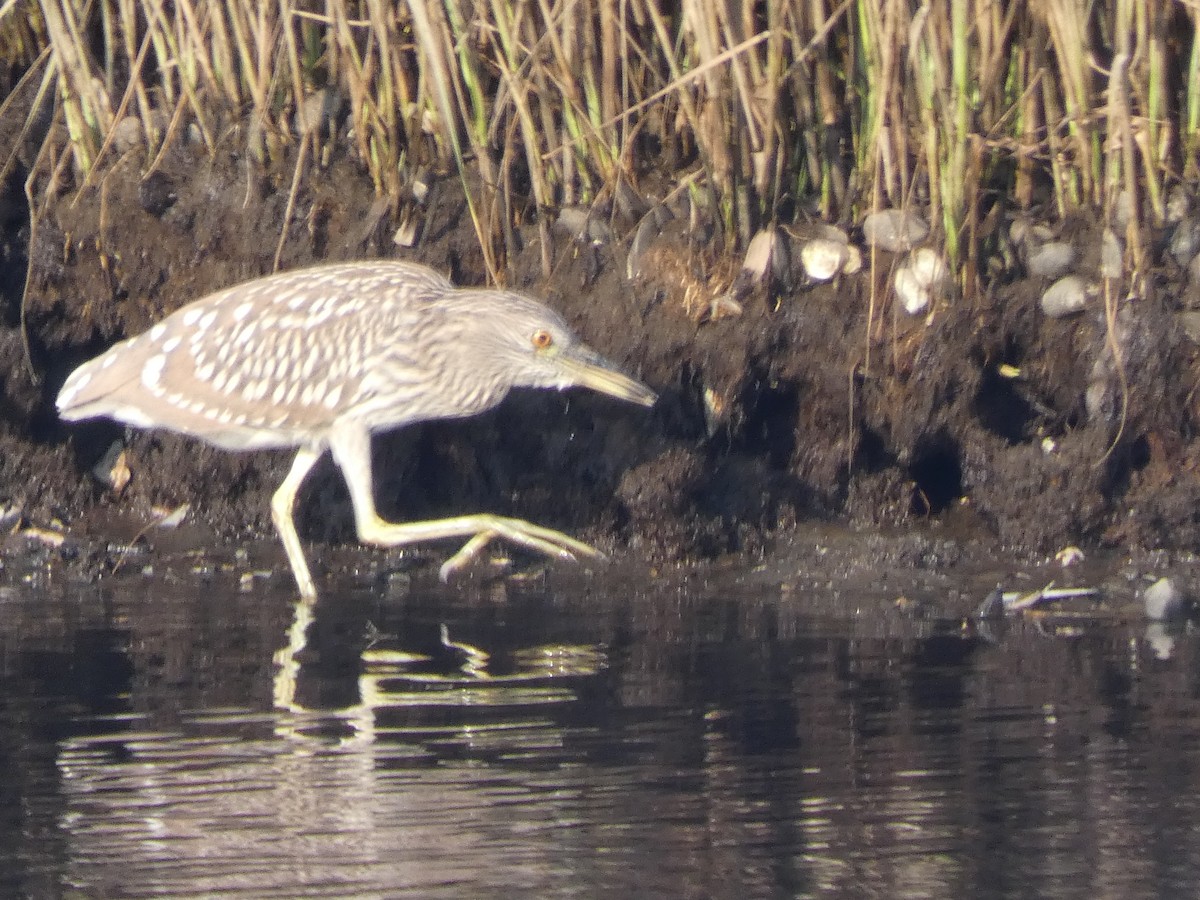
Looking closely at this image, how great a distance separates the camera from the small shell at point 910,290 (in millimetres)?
6480

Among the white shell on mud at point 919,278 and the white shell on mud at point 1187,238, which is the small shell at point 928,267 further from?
the white shell on mud at point 1187,238

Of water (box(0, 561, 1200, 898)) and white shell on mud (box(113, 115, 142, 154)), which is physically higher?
white shell on mud (box(113, 115, 142, 154))

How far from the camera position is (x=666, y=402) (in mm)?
6793

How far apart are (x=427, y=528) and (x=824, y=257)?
1599 millimetres

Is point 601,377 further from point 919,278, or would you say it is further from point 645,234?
point 919,278

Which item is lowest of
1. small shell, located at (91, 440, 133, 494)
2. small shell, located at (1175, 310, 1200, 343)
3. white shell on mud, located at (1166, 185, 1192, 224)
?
small shell, located at (91, 440, 133, 494)

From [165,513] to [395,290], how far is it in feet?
4.31

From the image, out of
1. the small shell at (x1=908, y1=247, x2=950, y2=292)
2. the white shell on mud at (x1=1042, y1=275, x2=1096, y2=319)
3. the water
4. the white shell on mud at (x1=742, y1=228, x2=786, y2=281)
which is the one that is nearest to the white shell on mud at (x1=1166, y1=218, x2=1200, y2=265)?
the white shell on mud at (x1=1042, y1=275, x2=1096, y2=319)

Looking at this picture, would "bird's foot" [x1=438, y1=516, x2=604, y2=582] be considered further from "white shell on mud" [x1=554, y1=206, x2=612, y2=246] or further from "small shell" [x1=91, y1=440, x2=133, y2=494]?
"small shell" [x1=91, y1=440, x2=133, y2=494]

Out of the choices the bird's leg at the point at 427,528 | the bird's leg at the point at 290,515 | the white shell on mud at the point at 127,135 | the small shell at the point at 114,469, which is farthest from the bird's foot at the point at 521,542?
the white shell on mud at the point at 127,135

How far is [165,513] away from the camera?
7.30m

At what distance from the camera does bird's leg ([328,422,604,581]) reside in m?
6.47

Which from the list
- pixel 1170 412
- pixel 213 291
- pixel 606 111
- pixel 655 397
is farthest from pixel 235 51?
pixel 1170 412

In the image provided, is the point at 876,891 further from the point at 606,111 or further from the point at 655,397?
the point at 606,111
